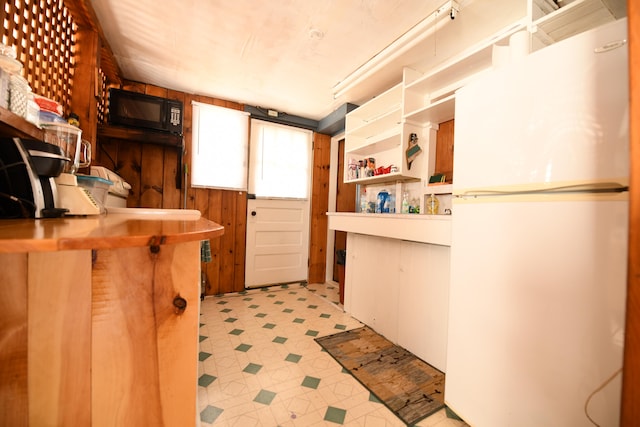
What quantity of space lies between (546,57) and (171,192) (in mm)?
3215

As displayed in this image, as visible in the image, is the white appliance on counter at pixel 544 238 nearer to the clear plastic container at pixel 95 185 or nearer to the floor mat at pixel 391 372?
the floor mat at pixel 391 372

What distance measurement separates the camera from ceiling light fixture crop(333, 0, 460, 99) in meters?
1.54

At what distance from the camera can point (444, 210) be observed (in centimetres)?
210

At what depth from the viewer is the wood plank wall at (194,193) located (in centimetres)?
263

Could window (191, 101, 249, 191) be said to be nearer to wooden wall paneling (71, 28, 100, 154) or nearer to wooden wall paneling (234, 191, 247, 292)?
wooden wall paneling (234, 191, 247, 292)

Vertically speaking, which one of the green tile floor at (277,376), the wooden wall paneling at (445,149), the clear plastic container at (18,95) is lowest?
the green tile floor at (277,376)

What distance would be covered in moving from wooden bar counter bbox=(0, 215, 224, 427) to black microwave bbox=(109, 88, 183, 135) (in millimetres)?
2138

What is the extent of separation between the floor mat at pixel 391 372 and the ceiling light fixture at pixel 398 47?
7.57ft

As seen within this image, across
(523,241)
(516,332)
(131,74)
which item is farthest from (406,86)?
(131,74)

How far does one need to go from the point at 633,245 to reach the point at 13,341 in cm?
148

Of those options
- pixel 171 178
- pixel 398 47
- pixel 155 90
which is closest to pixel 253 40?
pixel 398 47

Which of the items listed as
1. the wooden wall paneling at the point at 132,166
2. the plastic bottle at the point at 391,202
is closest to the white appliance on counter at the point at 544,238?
the plastic bottle at the point at 391,202

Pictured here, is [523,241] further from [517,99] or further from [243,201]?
[243,201]

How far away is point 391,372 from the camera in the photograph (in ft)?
5.29
